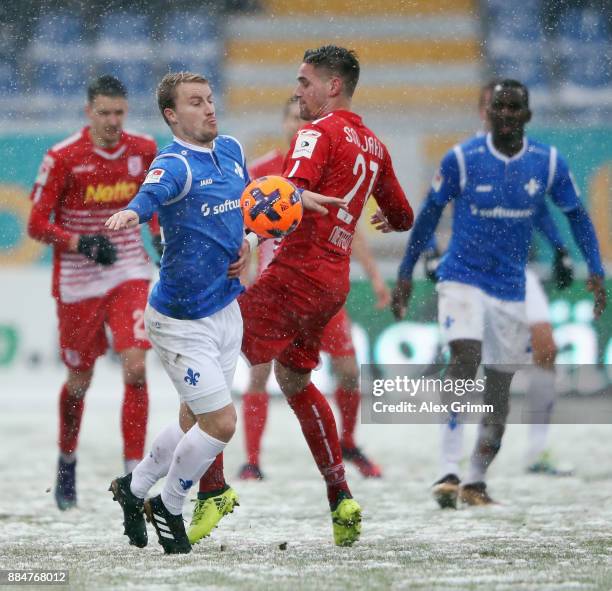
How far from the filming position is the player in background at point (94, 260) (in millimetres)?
6387

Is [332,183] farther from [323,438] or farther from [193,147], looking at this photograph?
[323,438]

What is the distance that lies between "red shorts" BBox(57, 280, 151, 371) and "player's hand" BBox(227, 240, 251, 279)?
66.0 inches

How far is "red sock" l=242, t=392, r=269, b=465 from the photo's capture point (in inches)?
302

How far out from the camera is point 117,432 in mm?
10297

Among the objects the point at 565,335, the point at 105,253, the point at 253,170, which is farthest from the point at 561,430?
the point at 105,253

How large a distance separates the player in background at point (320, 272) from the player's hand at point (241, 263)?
0.27m

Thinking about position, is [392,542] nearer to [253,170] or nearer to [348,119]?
[348,119]

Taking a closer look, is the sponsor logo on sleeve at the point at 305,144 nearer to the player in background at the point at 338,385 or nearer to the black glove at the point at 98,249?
the black glove at the point at 98,249

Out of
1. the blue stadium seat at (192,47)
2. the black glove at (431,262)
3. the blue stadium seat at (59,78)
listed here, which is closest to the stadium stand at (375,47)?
the blue stadium seat at (192,47)

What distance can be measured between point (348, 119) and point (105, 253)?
5.41 feet

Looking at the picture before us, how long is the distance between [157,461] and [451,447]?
2068 mm

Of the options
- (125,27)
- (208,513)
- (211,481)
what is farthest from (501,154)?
(125,27)

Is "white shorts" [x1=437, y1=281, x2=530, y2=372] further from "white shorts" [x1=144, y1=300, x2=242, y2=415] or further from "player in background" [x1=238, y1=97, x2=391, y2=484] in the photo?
"white shorts" [x1=144, y1=300, x2=242, y2=415]

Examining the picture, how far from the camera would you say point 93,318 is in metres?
6.64
